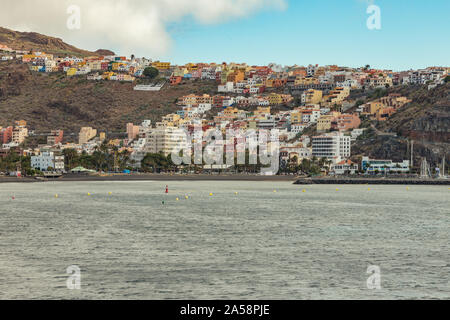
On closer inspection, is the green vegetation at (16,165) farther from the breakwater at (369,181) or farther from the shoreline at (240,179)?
the breakwater at (369,181)

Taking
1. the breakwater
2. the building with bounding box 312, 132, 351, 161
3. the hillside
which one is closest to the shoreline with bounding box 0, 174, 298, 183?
the breakwater

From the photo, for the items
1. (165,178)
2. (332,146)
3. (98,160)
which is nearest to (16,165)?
(98,160)

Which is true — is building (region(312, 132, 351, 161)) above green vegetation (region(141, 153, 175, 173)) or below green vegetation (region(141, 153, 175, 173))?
above

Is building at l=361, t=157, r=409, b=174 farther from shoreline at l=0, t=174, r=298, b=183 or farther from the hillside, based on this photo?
shoreline at l=0, t=174, r=298, b=183

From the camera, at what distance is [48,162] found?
195m

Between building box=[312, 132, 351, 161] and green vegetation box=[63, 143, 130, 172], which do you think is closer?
green vegetation box=[63, 143, 130, 172]

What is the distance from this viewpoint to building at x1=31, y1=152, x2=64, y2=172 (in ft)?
638

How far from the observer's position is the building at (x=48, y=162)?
194 m

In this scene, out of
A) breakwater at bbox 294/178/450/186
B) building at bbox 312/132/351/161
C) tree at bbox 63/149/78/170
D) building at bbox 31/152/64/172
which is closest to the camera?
breakwater at bbox 294/178/450/186

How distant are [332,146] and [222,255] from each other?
159 m

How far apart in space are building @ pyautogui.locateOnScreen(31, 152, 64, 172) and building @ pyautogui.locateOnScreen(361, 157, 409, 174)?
86555 mm
